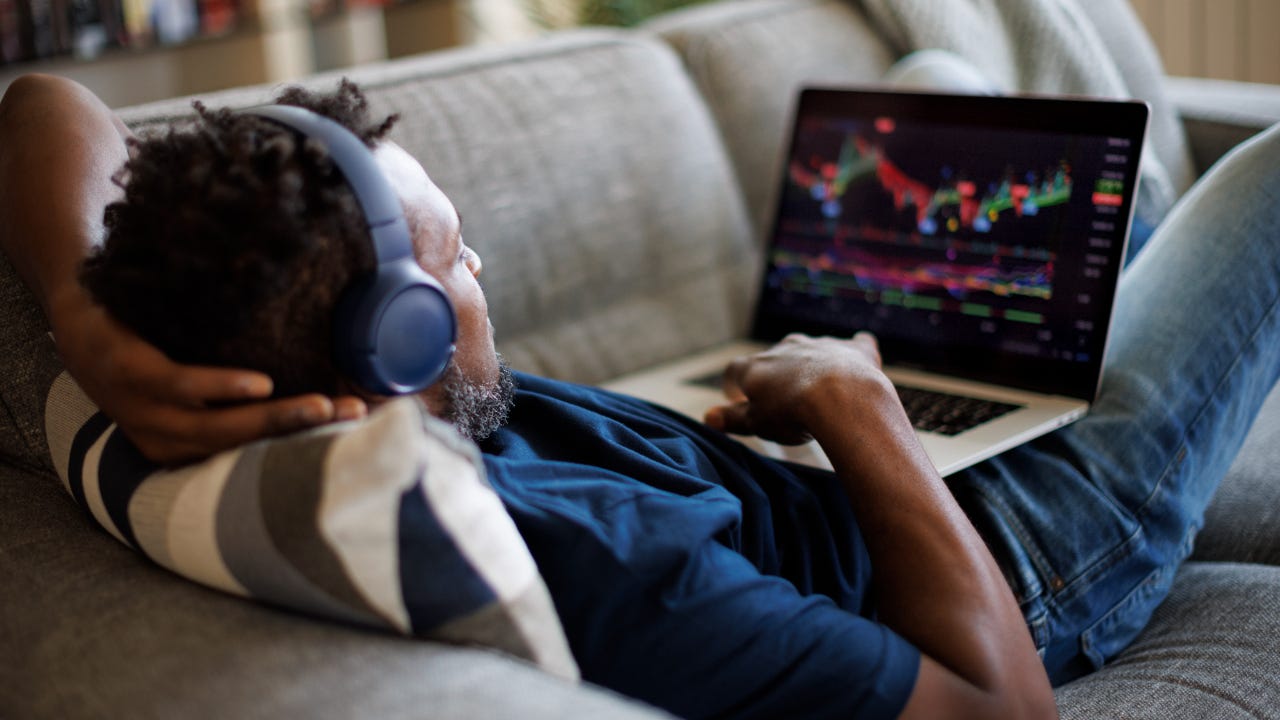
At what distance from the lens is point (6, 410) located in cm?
96

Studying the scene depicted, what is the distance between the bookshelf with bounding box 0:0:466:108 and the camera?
2684mm

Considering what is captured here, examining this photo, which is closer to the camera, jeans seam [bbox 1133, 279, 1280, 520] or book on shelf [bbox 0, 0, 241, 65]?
jeans seam [bbox 1133, 279, 1280, 520]

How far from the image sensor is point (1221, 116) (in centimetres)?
194

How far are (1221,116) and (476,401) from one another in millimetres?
1622

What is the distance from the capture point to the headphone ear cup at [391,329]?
708mm

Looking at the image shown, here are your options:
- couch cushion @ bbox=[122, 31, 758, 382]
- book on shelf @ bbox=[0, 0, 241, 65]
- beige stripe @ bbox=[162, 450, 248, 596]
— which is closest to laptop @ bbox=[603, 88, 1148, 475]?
couch cushion @ bbox=[122, 31, 758, 382]

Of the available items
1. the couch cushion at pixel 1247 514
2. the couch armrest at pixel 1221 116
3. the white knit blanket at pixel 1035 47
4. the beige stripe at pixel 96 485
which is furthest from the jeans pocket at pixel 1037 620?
the couch armrest at pixel 1221 116

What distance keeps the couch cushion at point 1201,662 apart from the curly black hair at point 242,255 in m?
0.71

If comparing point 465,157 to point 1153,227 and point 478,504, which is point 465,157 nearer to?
point 478,504

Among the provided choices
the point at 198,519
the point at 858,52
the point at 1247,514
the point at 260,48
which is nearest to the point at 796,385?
the point at 198,519

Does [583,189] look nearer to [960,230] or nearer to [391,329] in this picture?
[960,230]

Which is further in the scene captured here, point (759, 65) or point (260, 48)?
point (260, 48)

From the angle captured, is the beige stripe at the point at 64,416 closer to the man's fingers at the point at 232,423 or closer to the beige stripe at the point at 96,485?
the beige stripe at the point at 96,485

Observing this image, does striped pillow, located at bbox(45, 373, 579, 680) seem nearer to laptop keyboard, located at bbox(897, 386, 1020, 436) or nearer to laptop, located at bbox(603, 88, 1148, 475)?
laptop, located at bbox(603, 88, 1148, 475)
